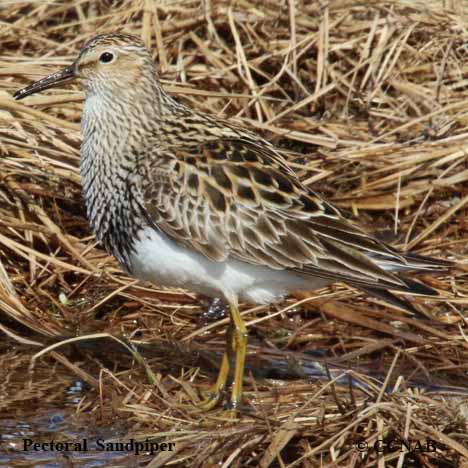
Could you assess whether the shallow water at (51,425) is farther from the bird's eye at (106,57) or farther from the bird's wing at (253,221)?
the bird's eye at (106,57)

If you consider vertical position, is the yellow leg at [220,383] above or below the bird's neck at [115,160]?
below

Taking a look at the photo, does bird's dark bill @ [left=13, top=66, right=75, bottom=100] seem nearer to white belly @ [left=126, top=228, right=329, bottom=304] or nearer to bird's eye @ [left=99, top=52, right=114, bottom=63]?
bird's eye @ [left=99, top=52, right=114, bottom=63]

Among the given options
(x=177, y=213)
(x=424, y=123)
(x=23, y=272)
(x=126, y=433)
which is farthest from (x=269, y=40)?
(x=126, y=433)

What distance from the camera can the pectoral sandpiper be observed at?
5367 mm

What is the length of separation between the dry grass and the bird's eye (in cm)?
110

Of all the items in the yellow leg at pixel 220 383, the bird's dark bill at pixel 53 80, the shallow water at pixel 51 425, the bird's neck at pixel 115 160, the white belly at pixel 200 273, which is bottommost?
the yellow leg at pixel 220 383

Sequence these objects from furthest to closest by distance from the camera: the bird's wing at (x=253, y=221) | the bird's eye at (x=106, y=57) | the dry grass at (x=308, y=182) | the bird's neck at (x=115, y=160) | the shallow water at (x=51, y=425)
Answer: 1. the bird's eye at (x=106, y=57)
2. the bird's neck at (x=115, y=160)
3. the bird's wing at (x=253, y=221)
4. the shallow water at (x=51, y=425)
5. the dry grass at (x=308, y=182)

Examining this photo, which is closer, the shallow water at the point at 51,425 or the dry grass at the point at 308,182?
the dry grass at the point at 308,182

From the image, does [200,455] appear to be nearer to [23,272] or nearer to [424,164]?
[23,272]

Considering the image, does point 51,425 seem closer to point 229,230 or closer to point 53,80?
point 229,230

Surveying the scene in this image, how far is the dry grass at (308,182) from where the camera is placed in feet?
15.7

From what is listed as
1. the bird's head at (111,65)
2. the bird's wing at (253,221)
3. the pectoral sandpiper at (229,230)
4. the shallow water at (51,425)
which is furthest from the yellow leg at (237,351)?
the bird's head at (111,65)

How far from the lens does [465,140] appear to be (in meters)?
7.28

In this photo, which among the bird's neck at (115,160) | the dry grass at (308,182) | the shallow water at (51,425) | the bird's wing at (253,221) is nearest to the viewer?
the dry grass at (308,182)
